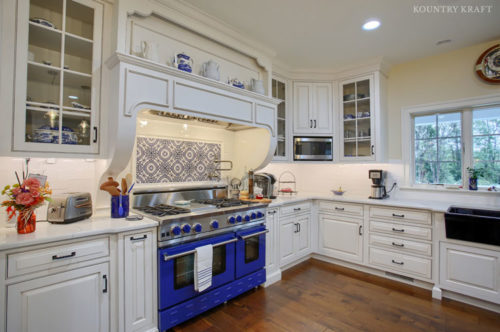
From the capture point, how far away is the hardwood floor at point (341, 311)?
214cm

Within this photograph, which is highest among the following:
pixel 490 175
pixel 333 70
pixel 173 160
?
pixel 333 70

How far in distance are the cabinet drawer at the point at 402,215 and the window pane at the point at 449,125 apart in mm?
1264

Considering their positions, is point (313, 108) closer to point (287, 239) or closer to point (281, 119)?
point (281, 119)

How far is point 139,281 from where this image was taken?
6.11 ft

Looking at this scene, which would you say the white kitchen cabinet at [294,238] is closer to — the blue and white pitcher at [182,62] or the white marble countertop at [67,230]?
the white marble countertop at [67,230]

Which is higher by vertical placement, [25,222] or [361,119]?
[361,119]

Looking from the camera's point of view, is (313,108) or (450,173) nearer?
(450,173)

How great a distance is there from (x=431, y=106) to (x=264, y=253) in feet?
9.39

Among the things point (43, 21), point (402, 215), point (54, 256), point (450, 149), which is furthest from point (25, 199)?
point (450, 149)

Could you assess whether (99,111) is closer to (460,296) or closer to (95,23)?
(95,23)

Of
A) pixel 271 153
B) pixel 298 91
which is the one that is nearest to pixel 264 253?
pixel 271 153

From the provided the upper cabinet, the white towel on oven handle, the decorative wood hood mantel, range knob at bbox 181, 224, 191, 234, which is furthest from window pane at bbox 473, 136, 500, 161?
range knob at bbox 181, 224, 191, 234

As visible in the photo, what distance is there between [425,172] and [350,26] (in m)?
2.21

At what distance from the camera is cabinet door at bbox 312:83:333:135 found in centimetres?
383
